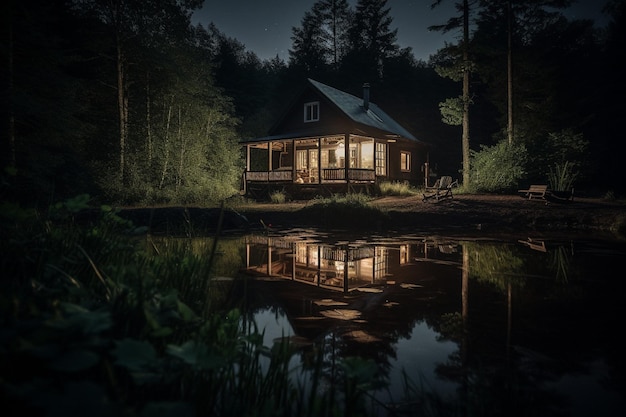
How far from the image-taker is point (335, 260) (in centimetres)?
588

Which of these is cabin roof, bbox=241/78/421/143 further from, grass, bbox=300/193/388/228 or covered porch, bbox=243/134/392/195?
grass, bbox=300/193/388/228

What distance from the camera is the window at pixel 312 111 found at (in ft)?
81.1

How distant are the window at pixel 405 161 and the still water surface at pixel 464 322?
22.1 metres

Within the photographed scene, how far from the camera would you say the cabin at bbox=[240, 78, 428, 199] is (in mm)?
20922

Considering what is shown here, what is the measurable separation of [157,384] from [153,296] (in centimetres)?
55

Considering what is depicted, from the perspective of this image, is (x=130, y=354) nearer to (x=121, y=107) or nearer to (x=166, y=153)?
(x=121, y=107)

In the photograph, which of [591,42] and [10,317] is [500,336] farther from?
[591,42]

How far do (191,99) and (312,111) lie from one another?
26.5 feet

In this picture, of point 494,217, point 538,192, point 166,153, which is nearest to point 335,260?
point 494,217

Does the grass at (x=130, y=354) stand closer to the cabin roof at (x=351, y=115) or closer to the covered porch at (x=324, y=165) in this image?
the covered porch at (x=324, y=165)

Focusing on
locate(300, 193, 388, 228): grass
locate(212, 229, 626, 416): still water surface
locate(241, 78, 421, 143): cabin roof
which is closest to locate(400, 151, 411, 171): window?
locate(241, 78, 421, 143): cabin roof

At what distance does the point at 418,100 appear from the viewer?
40.5m

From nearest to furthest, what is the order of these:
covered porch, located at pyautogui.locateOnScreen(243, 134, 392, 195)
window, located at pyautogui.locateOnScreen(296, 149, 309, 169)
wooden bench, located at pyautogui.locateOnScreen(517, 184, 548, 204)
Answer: wooden bench, located at pyautogui.locateOnScreen(517, 184, 548, 204) < covered porch, located at pyautogui.locateOnScreen(243, 134, 392, 195) < window, located at pyautogui.locateOnScreen(296, 149, 309, 169)

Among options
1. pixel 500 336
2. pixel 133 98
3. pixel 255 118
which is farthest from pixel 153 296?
pixel 255 118
